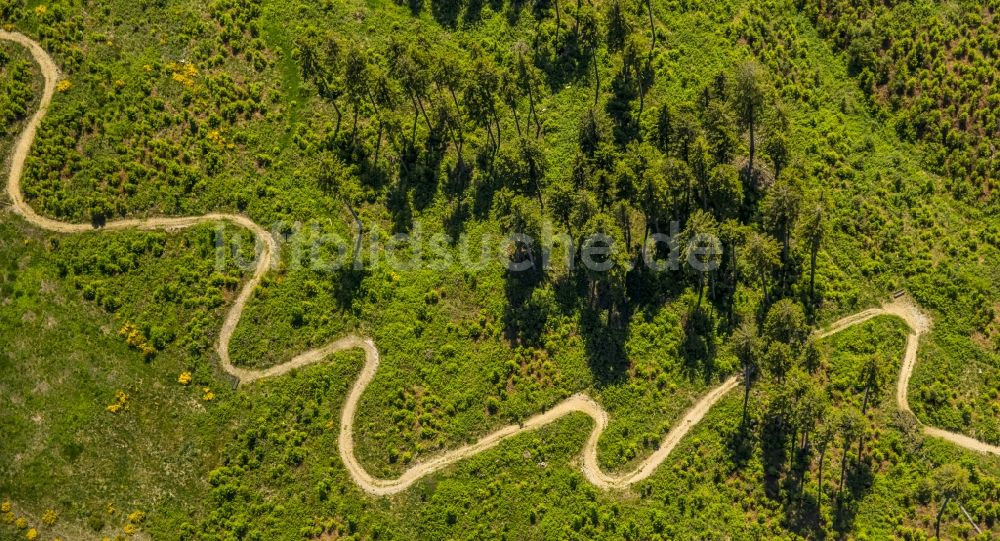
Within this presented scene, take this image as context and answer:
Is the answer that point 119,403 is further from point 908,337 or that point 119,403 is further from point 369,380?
point 908,337

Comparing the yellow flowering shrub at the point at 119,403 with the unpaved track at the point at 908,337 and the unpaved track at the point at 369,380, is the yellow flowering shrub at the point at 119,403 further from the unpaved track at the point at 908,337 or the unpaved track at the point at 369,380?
the unpaved track at the point at 908,337

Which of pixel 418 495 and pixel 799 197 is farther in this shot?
pixel 799 197

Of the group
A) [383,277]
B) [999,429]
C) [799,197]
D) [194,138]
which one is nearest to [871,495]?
[999,429]

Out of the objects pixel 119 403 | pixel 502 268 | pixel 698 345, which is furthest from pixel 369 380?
pixel 698 345

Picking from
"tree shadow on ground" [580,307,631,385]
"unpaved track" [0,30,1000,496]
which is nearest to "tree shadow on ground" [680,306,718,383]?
"unpaved track" [0,30,1000,496]

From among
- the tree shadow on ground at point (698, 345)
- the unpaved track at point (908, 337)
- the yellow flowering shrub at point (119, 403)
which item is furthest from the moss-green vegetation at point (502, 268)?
the unpaved track at point (908, 337)

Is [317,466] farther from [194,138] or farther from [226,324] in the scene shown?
[194,138]
